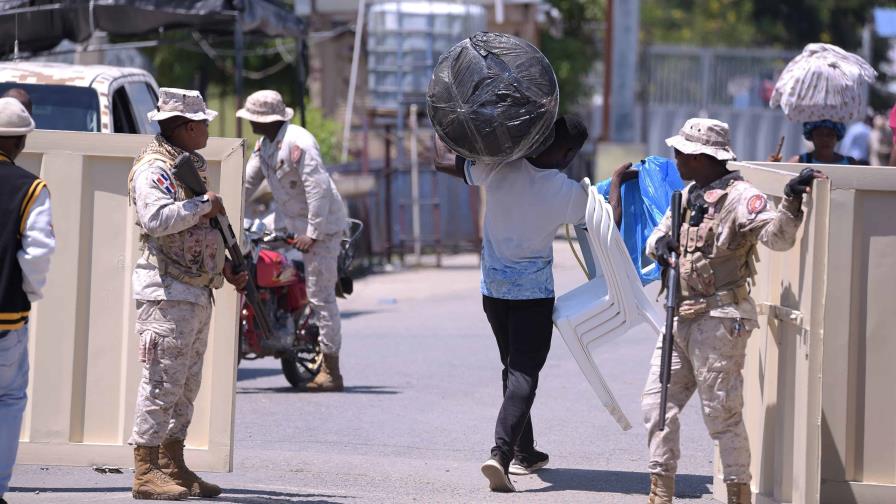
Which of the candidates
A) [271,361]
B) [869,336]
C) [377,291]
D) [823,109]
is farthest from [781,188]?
[377,291]

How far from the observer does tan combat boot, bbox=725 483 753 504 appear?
239 inches

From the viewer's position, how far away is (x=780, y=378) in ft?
20.0

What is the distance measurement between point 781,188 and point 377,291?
10279mm

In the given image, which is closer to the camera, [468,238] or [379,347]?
[379,347]

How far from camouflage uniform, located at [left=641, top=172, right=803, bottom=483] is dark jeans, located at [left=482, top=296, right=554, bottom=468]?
96cm

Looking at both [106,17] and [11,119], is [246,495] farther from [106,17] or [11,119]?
[106,17]

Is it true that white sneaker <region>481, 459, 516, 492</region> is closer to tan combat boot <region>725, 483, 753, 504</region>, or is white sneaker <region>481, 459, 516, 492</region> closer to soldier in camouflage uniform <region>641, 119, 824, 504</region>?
soldier in camouflage uniform <region>641, 119, 824, 504</region>

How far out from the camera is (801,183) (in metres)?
5.62

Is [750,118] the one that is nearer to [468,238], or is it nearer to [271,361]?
[468,238]

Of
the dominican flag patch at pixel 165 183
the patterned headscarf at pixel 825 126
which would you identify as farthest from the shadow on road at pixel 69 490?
the patterned headscarf at pixel 825 126


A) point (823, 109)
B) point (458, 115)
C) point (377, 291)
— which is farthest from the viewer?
point (377, 291)

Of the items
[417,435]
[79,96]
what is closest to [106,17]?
[79,96]

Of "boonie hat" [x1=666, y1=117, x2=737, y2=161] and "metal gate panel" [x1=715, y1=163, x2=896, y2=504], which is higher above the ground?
"boonie hat" [x1=666, y1=117, x2=737, y2=161]

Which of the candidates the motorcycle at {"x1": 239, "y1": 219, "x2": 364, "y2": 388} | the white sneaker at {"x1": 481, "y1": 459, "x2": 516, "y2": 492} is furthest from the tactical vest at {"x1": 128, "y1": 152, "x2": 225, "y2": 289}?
the motorcycle at {"x1": 239, "y1": 219, "x2": 364, "y2": 388}
